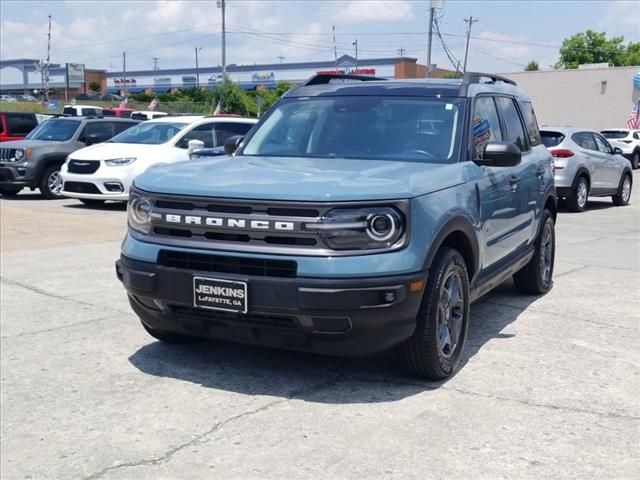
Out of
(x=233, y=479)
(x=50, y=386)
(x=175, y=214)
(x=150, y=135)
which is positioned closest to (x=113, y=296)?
(x=50, y=386)

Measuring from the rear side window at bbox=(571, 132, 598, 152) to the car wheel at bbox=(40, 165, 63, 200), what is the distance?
1077cm

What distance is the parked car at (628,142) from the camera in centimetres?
3238

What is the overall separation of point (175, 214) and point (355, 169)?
3.64ft

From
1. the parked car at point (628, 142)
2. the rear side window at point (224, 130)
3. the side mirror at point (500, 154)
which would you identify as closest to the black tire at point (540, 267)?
the side mirror at point (500, 154)

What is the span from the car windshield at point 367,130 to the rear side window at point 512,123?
0.99 meters

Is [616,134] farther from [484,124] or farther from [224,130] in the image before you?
[484,124]

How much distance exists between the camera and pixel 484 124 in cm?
581

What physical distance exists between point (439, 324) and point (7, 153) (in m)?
14.4

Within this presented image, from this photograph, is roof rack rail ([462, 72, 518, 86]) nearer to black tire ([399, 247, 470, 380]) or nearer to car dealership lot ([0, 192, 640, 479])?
black tire ([399, 247, 470, 380])

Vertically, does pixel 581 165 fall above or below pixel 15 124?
below

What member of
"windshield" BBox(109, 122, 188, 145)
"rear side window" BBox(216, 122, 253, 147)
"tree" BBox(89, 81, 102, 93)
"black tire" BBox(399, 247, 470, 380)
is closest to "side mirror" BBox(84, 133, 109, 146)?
"windshield" BBox(109, 122, 188, 145)

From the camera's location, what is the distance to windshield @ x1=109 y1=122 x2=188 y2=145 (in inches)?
593

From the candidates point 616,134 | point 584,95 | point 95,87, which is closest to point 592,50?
point 584,95

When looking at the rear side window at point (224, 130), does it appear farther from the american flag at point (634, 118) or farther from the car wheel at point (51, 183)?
the american flag at point (634, 118)
